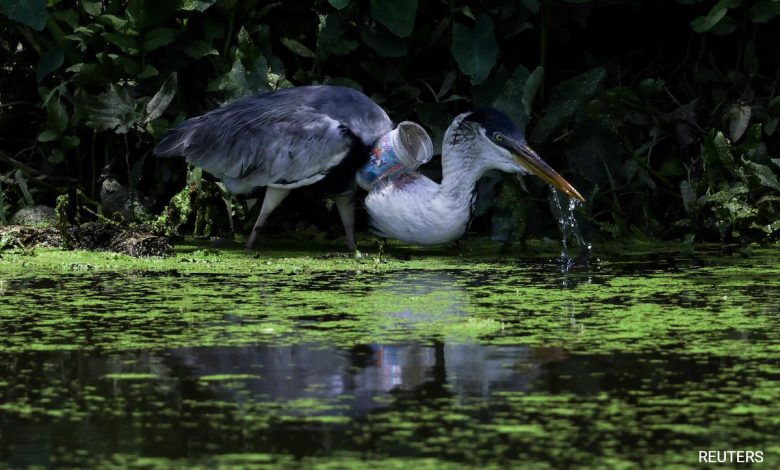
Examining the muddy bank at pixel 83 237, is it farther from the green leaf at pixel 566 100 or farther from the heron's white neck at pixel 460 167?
the green leaf at pixel 566 100

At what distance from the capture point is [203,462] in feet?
10.5

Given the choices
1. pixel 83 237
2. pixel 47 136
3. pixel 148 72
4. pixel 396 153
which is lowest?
pixel 83 237

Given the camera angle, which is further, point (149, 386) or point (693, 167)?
point (693, 167)

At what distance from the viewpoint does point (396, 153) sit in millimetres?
7113

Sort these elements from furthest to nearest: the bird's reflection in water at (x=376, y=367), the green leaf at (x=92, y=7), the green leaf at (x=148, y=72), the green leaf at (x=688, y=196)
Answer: the green leaf at (x=92, y=7)
the green leaf at (x=148, y=72)
the green leaf at (x=688, y=196)
the bird's reflection in water at (x=376, y=367)

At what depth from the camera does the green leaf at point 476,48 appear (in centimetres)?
793

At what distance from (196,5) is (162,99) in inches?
22.1

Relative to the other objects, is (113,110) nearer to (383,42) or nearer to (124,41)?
(124,41)

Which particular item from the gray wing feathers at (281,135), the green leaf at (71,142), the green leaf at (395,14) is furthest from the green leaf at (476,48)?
the green leaf at (71,142)

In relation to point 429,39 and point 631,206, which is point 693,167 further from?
point 429,39

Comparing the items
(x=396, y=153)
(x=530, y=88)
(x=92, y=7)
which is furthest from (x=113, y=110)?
(x=530, y=88)

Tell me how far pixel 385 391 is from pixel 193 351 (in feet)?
2.83

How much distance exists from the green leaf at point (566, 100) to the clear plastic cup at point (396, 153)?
82 centimetres

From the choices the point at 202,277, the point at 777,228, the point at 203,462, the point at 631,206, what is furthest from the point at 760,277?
the point at 203,462
